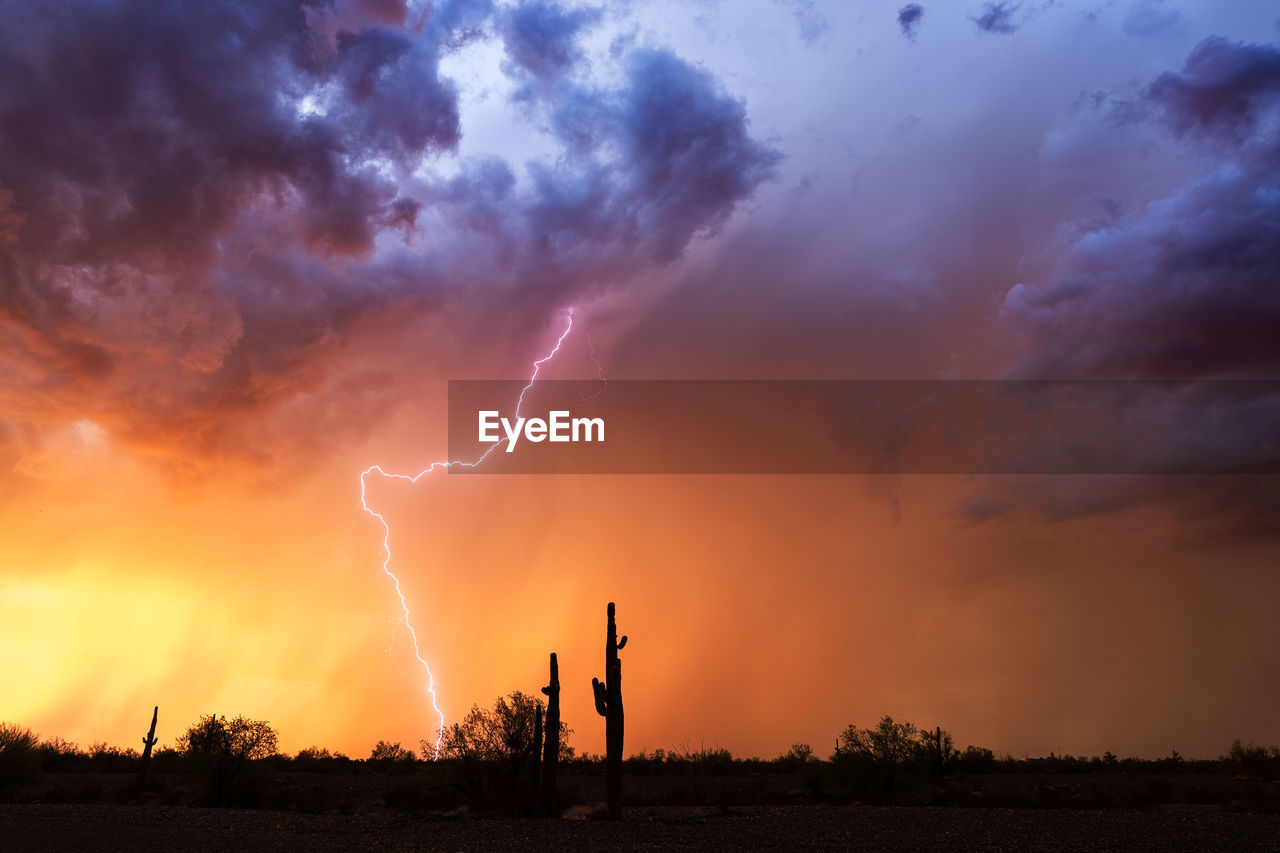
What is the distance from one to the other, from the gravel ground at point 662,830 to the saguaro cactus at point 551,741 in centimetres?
193

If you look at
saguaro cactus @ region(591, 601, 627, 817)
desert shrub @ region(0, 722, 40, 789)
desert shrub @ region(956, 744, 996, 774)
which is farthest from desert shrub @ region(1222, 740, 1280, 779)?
desert shrub @ region(0, 722, 40, 789)

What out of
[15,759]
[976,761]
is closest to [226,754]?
[15,759]

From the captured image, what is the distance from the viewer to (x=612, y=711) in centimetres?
2630

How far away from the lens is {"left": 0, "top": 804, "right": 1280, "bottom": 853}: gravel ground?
20203mm

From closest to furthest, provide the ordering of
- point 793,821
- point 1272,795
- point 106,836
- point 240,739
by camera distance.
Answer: point 106,836 < point 793,821 < point 1272,795 < point 240,739

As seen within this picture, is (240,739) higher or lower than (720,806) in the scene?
higher

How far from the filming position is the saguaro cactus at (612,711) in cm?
2589

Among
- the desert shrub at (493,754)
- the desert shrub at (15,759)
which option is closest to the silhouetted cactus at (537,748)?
the desert shrub at (493,754)

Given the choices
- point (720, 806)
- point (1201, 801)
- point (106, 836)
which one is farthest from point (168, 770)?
point (1201, 801)

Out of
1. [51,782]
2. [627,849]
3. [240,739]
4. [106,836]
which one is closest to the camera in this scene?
[627,849]

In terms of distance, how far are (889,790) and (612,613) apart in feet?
47.7

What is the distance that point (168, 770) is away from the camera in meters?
47.3

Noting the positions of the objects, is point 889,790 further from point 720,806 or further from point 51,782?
point 51,782

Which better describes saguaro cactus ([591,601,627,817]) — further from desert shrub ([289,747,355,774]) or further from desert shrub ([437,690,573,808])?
desert shrub ([289,747,355,774])
